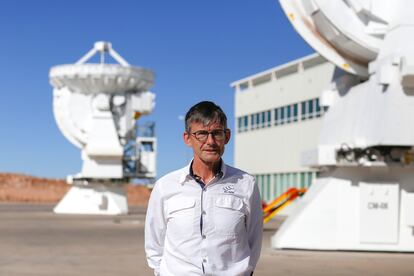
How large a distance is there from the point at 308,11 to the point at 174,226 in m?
13.1

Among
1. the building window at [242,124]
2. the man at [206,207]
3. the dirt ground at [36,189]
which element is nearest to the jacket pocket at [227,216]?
the man at [206,207]

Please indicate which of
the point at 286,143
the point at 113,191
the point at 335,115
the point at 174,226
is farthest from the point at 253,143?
the point at 174,226

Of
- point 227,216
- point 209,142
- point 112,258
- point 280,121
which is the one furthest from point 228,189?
point 280,121

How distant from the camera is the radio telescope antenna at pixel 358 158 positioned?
15.9 metres

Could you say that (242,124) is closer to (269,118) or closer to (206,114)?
(269,118)

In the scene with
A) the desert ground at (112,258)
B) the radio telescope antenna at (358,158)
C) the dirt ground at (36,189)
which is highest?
the radio telescope antenna at (358,158)

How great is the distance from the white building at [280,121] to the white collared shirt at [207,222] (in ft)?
106

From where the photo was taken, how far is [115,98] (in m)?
39.4

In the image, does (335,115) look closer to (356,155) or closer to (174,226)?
(356,155)

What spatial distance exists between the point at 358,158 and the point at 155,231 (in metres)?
12.2

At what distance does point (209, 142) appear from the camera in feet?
13.3

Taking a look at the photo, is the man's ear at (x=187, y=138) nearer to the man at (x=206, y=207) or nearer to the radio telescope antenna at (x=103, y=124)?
the man at (x=206, y=207)

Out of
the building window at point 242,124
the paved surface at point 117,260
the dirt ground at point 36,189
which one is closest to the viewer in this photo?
the paved surface at point 117,260

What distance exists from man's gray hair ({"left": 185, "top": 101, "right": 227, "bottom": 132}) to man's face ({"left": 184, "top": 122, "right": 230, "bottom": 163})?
2 cm
